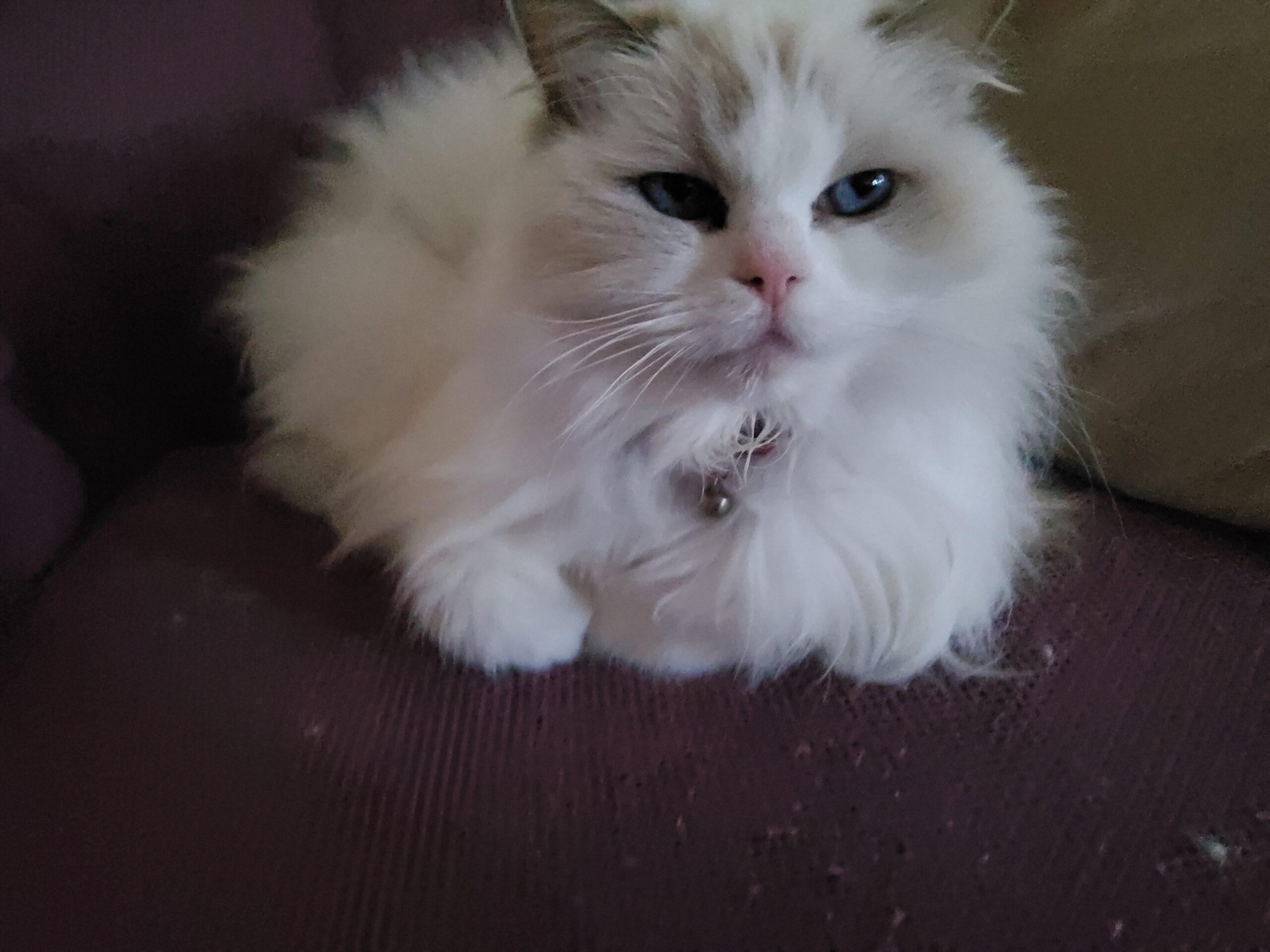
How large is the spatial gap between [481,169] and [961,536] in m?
0.68

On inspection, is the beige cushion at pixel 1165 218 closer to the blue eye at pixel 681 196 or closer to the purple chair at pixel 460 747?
the purple chair at pixel 460 747

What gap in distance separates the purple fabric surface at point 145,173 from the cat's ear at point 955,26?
845 mm

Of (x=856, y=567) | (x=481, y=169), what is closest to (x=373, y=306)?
(x=481, y=169)

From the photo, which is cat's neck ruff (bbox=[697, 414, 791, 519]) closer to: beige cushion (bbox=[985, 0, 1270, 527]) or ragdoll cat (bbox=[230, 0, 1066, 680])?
ragdoll cat (bbox=[230, 0, 1066, 680])

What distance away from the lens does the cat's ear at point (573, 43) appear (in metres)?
0.77

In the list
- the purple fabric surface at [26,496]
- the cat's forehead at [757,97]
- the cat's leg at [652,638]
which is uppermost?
the cat's forehead at [757,97]

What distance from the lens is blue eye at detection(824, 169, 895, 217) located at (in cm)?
76

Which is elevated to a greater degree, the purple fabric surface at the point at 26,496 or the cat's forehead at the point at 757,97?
the cat's forehead at the point at 757,97

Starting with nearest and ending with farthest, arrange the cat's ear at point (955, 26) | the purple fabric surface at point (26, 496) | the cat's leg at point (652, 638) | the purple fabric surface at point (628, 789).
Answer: the purple fabric surface at point (628, 789) < the cat's ear at point (955, 26) < the cat's leg at point (652, 638) < the purple fabric surface at point (26, 496)

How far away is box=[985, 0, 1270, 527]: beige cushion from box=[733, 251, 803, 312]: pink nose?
45cm

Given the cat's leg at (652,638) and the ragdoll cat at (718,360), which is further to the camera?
the cat's leg at (652,638)

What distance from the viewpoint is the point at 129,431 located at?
128 cm

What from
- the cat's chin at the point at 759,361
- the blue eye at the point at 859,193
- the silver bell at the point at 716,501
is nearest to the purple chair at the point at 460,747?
the silver bell at the point at 716,501

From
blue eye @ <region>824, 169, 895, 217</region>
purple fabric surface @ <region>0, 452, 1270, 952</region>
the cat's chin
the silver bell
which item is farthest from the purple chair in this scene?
blue eye @ <region>824, 169, 895, 217</region>
